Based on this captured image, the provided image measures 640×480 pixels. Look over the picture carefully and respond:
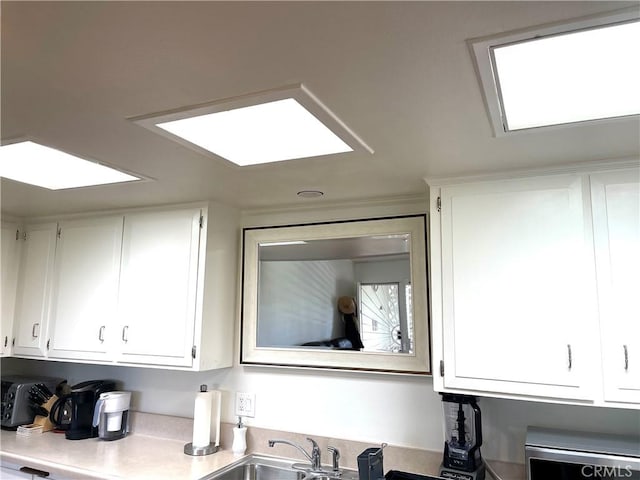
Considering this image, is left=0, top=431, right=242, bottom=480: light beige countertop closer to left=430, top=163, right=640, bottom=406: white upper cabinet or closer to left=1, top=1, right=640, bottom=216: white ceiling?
left=430, top=163, right=640, bottom=406: white upper cabinet

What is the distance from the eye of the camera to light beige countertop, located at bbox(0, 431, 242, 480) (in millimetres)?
2082

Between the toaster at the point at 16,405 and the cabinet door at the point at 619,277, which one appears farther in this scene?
the toaster at the point at 16,405

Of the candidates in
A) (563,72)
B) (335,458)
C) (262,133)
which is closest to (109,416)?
(335,458)

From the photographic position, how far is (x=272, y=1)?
0.83m

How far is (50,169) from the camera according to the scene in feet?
6.25

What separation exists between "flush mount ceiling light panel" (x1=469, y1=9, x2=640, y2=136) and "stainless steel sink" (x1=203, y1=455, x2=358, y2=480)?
1.74m

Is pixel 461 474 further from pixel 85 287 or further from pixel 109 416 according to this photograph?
pixel 85 287

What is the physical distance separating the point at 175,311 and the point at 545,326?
1750 mm

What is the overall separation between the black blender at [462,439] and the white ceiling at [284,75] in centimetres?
99

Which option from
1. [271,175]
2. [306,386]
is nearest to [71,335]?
[306,386]

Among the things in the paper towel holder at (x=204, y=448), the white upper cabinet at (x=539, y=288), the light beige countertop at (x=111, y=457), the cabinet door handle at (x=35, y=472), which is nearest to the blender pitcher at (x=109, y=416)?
the light beige countertop at (x=111, y=457)

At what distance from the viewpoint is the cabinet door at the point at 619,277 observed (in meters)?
1.55

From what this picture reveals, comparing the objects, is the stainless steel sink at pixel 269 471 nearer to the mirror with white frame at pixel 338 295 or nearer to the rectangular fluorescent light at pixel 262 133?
the mirror with white frame at pixel 338 295

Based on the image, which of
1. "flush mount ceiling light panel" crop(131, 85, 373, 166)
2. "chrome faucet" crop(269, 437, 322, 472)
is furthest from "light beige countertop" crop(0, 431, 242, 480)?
"flush mount ceiling light panel" crop(131, 85, 373, 166)
